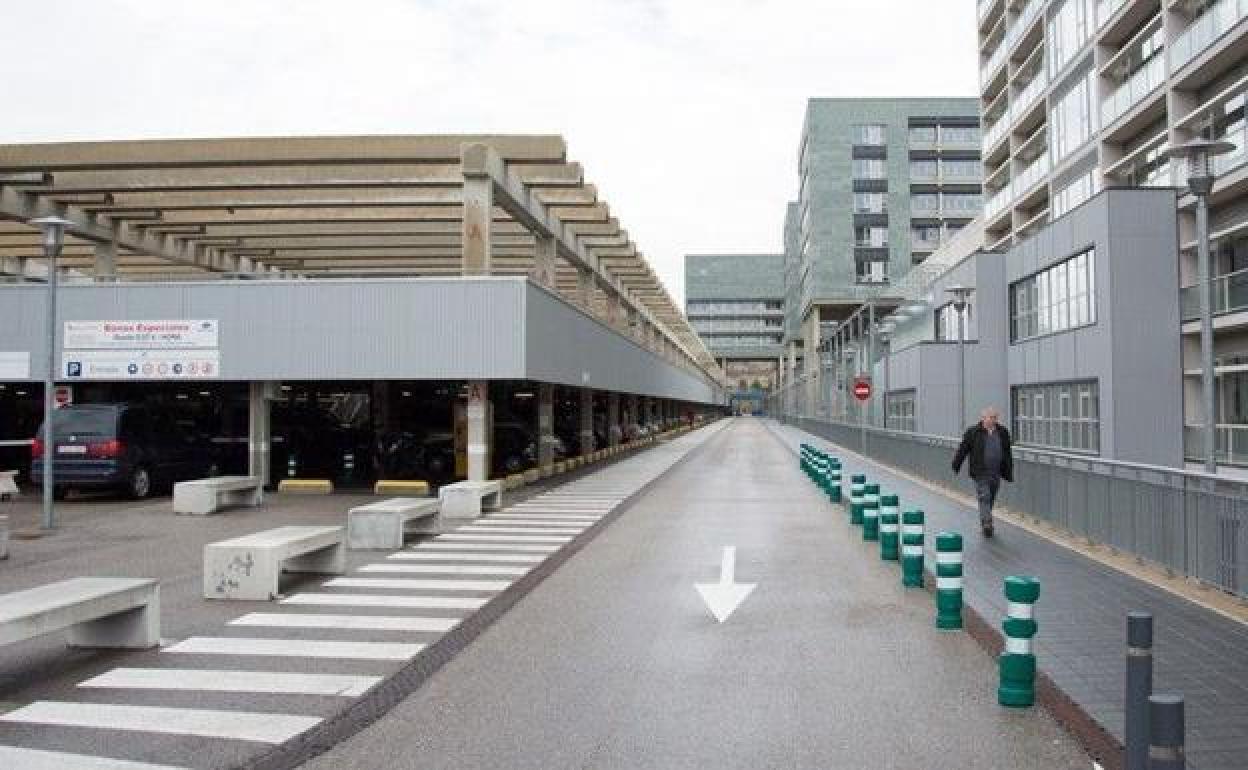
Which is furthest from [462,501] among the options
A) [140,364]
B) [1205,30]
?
[1205,30]

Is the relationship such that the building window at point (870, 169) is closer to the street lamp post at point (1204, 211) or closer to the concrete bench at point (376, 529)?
the street lamp post at point (1204, 211)

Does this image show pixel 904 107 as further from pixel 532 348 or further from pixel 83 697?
pixel 83 697

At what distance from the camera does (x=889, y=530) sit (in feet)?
39.9

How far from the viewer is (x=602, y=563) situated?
479 inches

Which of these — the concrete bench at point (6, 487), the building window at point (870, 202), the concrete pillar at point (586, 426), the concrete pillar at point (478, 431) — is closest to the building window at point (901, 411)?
the concrete pillar at point (586, 426)

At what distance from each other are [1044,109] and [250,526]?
39234 millimetres

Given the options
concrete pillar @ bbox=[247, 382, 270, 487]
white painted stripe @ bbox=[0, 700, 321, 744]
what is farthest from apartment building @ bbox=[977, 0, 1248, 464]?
white painted stripe @ bbox=[0, 700, 321, 744]

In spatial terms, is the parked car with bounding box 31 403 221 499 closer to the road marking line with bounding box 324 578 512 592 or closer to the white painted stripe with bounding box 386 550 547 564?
the white painted stripe with bounding box 386 550 547 564

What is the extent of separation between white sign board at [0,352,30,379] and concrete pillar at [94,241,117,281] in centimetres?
481

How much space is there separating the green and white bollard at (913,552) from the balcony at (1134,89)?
2630 centimetres

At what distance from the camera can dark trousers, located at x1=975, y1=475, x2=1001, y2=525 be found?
44.5ft

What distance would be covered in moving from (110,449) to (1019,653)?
17.8 metres

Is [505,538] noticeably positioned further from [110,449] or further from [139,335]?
[139,335]

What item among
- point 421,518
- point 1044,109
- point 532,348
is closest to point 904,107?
point 1044,109
